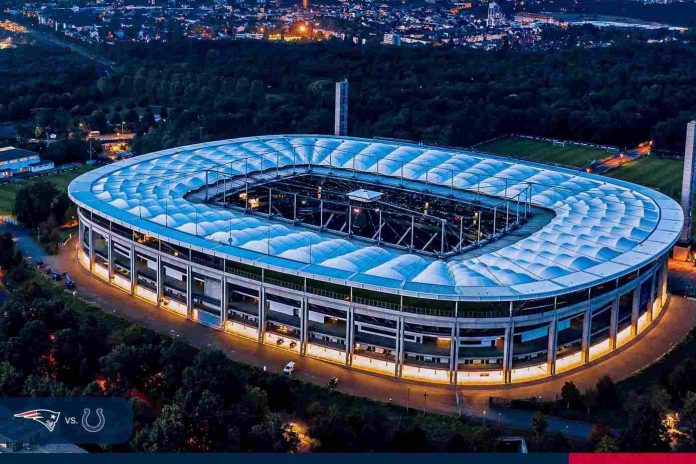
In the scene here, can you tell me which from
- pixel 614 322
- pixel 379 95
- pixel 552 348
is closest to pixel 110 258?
pixel 552 348

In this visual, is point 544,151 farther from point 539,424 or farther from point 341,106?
point 539,424

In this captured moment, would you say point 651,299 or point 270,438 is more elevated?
point 651,299

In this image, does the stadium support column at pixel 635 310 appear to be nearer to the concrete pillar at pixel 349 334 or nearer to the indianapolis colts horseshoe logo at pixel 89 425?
the concrete pillar at pixel 349 334

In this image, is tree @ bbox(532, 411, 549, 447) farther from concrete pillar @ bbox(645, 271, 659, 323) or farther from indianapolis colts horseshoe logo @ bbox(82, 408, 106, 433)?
indianapolis colts horseshoe logo @ bbox(82, 408, 106, 433)

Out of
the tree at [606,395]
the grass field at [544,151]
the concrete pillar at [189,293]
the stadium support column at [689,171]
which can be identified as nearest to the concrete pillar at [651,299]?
the tree at [606,395]

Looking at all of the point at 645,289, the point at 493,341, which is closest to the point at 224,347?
the point at 493,341

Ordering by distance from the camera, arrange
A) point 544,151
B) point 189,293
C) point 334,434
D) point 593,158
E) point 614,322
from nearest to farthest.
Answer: point 334,434
point 614,322
point 189,293
point 593,158
point 544,151

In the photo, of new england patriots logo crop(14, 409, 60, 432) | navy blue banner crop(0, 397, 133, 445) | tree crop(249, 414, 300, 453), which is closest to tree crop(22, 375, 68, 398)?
navy blue banner crop(0, 397, 133, 445)
